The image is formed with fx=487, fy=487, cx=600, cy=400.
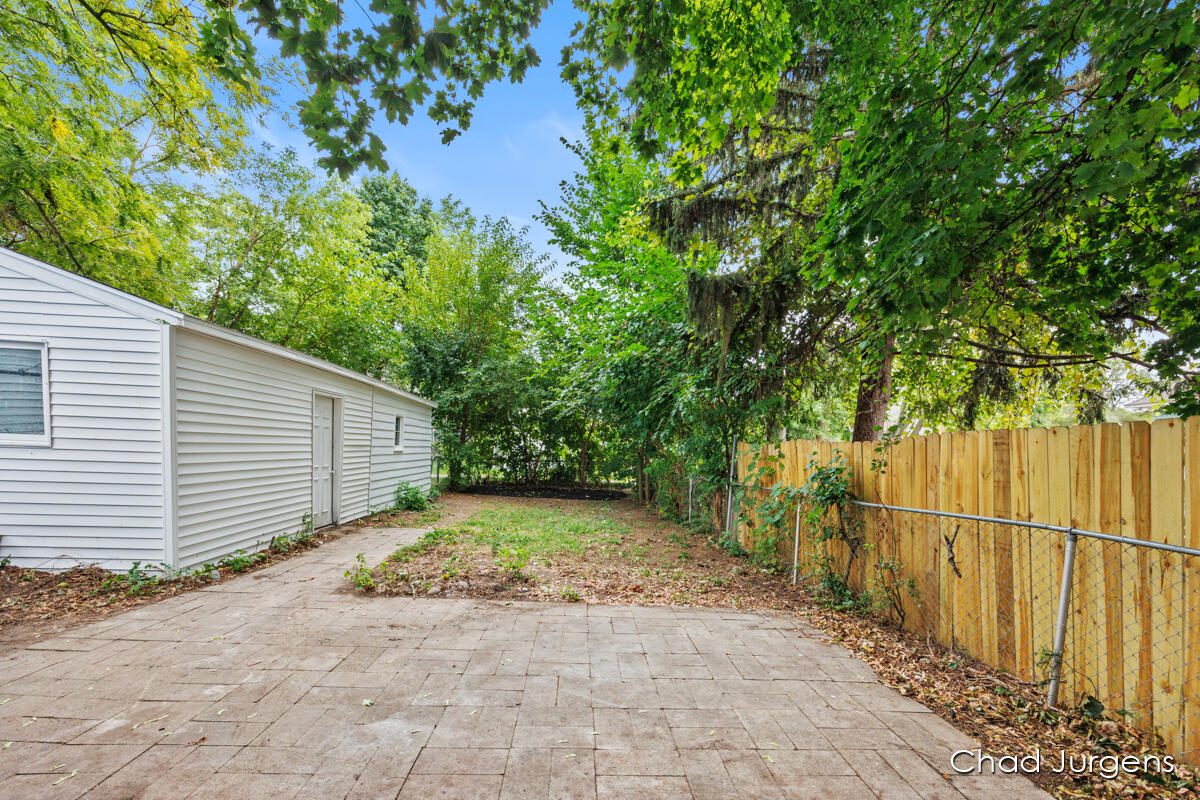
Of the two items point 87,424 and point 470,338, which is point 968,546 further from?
point 470,338

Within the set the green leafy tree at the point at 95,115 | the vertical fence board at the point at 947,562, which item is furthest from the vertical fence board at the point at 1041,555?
the green leafy tree at the point at 95,115

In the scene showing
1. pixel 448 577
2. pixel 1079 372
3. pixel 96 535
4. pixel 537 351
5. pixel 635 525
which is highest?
pixel 537 351

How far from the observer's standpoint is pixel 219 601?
4227 mm

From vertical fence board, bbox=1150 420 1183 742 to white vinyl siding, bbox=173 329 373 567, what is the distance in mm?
7060

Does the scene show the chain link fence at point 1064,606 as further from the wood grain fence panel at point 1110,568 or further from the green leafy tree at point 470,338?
the green leafy tree at point 470,338

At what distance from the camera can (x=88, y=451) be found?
467 centimetres

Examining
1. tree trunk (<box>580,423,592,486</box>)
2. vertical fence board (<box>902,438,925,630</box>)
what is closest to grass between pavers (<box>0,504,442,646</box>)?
vertical fence board (<box>902,438,925,630</box>)

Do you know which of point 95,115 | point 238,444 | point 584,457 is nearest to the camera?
point 238,444

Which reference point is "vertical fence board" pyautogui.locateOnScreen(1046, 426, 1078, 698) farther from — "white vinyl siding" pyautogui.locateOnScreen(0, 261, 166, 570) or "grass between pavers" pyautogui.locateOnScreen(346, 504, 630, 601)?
"white vinyl siding" pyautogui.locateOnScreen(0, 261, 166, 570)

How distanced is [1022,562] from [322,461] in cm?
820

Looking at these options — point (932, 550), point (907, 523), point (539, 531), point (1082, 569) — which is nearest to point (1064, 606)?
point (1082, 569)

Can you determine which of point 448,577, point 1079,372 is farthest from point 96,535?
point 1079,372

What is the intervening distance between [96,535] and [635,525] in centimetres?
732

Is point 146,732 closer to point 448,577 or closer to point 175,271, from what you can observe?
point 448,577
